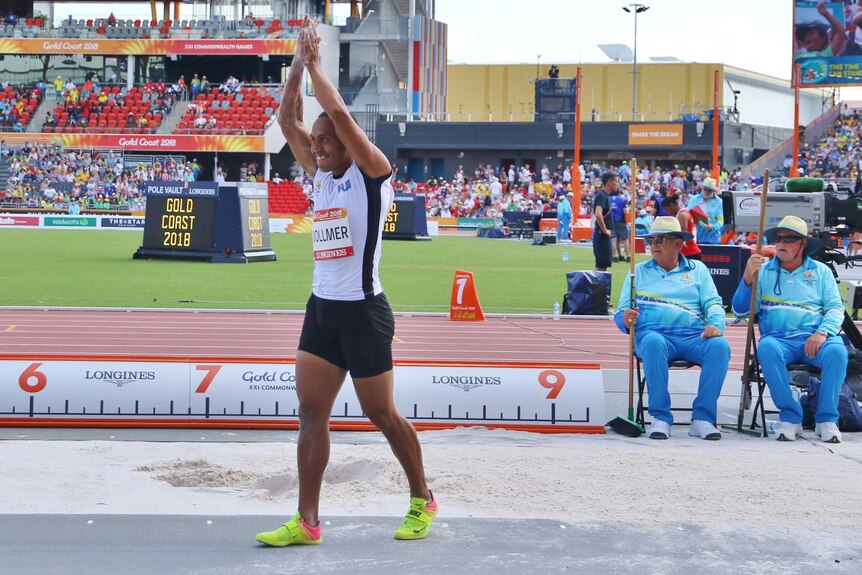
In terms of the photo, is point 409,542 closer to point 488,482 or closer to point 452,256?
point 488,482

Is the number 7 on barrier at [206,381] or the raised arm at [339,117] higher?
the raised arm at [339,117]

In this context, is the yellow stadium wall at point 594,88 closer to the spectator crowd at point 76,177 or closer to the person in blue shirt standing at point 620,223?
the spectator crowd at point 76,177

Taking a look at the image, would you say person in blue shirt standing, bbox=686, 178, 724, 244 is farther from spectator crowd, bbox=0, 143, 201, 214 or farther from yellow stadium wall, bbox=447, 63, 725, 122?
yellow stadium wall, bbox=447, 63, 725, 122

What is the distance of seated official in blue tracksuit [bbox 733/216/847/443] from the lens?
7977 millimetres

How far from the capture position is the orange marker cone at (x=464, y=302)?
15.2m

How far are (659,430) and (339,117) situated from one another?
3.86 m

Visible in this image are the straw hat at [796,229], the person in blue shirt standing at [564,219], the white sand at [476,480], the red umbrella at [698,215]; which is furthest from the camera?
the person in blue shirt standing at [564,219]

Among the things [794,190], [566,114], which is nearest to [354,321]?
[794,190]

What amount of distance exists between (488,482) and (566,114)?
5186 centimetres

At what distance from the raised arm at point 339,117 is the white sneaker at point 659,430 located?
11.6ft

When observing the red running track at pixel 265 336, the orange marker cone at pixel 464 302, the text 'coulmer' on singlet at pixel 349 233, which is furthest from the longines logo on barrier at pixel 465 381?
the orange marker cone at pixel 464 302

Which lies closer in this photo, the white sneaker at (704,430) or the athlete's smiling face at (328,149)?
the athlete's smiling face at (328,149)

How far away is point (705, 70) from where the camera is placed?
6694 centimetres

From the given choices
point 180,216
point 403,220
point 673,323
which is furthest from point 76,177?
point 673,323
